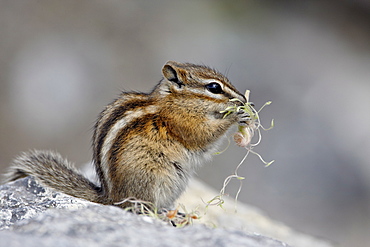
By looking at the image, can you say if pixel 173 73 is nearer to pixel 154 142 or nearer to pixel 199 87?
pixel 199 87

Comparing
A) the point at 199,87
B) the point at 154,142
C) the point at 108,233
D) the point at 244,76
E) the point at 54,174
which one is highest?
the point at 244,76

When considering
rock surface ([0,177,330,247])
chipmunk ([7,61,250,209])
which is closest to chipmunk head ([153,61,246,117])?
chipmunk ([7,61,250,209])

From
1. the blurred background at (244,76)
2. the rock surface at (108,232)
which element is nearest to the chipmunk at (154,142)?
the rock surface at (108,232)

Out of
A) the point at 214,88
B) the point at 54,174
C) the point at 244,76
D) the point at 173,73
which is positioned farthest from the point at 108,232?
the point at 244,76

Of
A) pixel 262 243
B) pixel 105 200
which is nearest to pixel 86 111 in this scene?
pixel 105 200

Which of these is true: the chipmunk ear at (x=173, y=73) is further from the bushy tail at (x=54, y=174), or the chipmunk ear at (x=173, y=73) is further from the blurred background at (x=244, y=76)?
the blurred background at (x=244, y=76)

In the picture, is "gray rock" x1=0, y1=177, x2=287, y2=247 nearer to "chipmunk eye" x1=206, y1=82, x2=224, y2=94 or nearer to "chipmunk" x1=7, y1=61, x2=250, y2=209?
"chipmunk" x1=7, y1=61, x2=250, y2=209

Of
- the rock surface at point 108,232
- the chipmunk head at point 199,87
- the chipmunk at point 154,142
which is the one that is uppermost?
the chipmunk head at point 199,87
